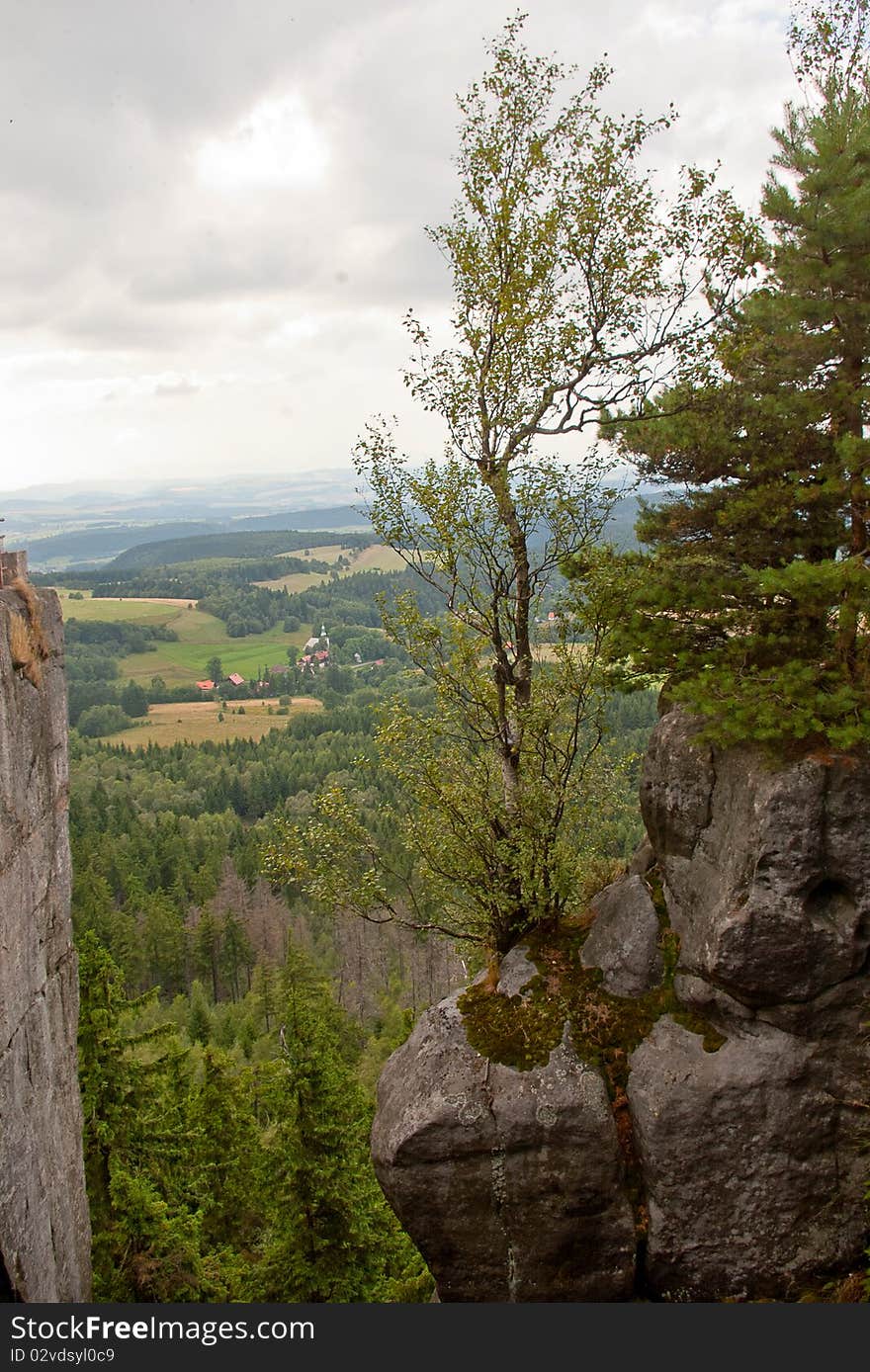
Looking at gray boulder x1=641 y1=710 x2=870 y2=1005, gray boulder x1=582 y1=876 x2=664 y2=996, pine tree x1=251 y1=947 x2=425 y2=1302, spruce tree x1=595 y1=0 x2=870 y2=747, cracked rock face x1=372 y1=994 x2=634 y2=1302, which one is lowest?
pine tree x1=251 y1=947 x2=425 y2=1302

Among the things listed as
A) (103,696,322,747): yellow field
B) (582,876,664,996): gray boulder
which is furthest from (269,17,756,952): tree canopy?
(103,696,322,747): yellow field

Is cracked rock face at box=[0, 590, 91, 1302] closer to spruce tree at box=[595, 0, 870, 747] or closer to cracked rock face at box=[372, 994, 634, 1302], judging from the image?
cracked rock face at box=[372, 994, 634, 1302]

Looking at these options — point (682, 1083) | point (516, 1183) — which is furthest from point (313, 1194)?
point (682, 1083)

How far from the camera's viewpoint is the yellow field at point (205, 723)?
16200 cm

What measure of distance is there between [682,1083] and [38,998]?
874 centimetres

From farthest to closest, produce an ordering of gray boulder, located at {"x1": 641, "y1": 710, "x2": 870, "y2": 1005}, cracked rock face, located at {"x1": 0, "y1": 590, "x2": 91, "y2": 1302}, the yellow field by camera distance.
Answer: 1. the yellow field
2. gray boulder, located at {"x1": 641, "y1": 710, "x2": 870, "y2": 1005}
3. cracked rock face, located at {"x1": 0, "y1": 590, "x2": 91, "y2": 1302}

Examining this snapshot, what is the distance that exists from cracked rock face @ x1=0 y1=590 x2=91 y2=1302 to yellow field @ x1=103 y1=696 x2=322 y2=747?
147 metres

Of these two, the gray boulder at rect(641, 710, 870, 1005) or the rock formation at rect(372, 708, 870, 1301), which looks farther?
the rock formation at rect(372, 708, 870, 1301)

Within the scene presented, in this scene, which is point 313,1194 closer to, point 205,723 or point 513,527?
point 513,527

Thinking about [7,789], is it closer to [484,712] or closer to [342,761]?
[484,712]

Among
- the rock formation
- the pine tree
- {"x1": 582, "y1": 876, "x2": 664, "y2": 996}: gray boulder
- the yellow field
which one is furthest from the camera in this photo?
the yellow field

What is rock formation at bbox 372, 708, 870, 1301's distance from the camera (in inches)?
445

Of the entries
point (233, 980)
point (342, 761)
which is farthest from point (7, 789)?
point (342, 761)

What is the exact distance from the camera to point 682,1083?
468 inches
